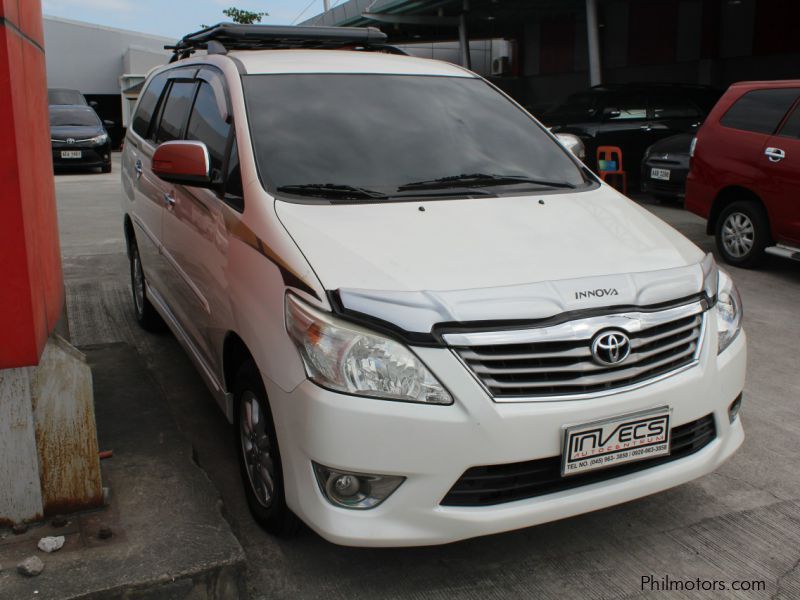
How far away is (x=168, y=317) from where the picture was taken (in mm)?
4551

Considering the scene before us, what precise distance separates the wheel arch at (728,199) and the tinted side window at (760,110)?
0.54 m

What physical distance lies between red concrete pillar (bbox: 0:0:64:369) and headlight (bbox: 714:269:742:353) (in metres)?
2.28

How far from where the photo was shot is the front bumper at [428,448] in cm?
243

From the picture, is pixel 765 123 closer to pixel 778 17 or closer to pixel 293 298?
pixel 293 298

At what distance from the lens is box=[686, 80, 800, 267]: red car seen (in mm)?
6953

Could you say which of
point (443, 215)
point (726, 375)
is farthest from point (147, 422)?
point (726, 375)

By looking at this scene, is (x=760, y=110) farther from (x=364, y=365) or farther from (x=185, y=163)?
(x=364, y=365)

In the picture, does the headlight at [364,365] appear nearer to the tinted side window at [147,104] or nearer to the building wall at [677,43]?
the tinted side window at [147,104]

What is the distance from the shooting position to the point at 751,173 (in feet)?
23.8

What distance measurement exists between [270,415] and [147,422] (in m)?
1.10

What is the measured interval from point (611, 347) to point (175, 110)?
300 cm

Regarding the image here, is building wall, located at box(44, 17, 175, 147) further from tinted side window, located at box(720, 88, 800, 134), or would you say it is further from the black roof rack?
the black roof rack

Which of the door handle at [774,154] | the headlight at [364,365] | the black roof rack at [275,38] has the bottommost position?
the headlight at [364,365]

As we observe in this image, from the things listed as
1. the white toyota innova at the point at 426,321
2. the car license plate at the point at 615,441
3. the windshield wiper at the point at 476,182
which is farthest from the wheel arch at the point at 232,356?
the car license plate at the point at 615,441
